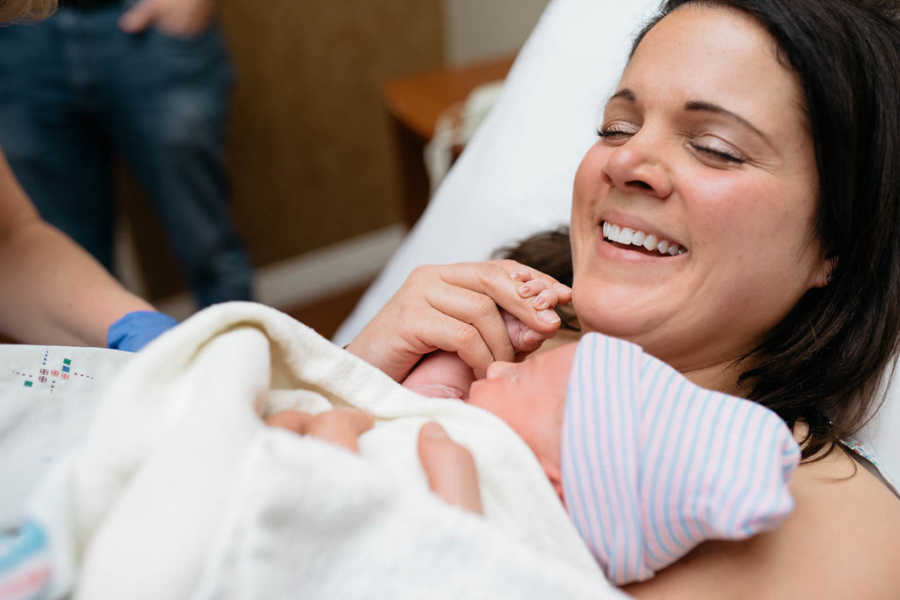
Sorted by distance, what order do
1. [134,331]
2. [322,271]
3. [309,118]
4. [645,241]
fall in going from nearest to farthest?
1. [645,241]
2. [134,331]
3. [309,118]
4. [322,271]

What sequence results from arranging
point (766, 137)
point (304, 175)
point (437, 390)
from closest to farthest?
point (766, 137)
point (437, 390)
point (304, 175)

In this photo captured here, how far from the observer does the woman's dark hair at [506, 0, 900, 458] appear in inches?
36.5

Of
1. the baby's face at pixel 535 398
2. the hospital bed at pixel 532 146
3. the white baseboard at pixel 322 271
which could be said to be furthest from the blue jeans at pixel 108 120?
the baby's face at pixel 535 398

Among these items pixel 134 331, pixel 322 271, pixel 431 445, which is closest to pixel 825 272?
pixel 431 445

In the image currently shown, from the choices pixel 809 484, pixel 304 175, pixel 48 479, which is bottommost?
pixel 304 175

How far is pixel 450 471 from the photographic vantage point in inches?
28.1

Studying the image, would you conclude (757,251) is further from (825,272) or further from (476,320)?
(476,320)

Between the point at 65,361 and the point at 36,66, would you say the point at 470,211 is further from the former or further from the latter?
the point at 36,66

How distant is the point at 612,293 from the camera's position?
961 mm

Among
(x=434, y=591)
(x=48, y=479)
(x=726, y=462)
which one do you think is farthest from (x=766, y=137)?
(x=48, y=479)

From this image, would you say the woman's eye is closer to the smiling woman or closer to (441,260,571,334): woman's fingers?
the smiling woman

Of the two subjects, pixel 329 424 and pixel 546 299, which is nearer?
pixel 329 424

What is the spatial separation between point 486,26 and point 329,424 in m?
2.14

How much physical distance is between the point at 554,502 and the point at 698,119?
46 centimetres
